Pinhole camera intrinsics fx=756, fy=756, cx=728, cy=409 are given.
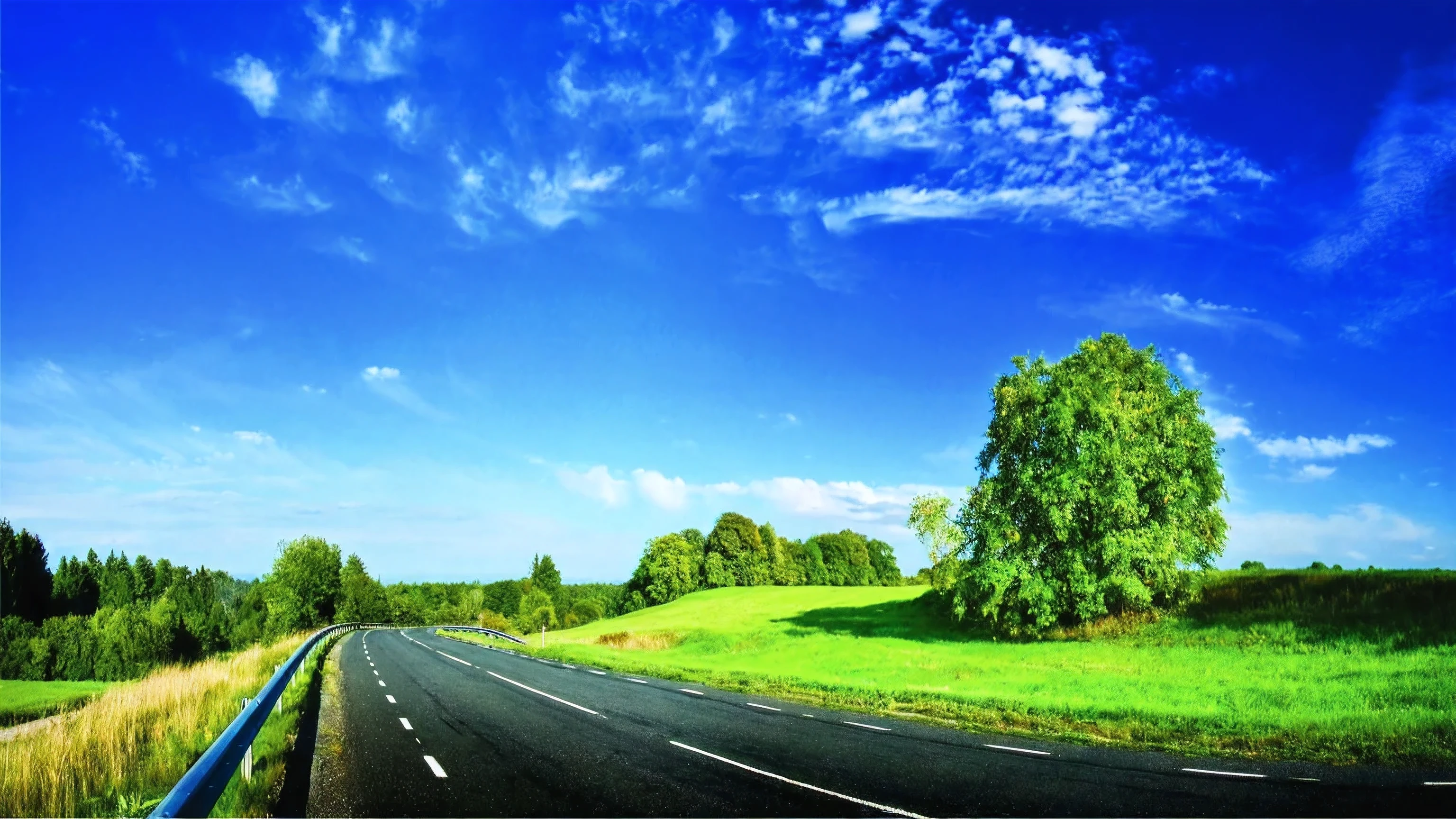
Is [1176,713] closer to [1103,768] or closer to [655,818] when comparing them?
[1103,768]

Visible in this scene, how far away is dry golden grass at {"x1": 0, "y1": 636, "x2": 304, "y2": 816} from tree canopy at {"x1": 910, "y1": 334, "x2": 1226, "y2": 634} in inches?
1073

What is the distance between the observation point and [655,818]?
7941mm

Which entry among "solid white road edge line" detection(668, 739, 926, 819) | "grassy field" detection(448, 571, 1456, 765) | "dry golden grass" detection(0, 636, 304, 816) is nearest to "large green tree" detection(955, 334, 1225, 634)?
"grassy field" detection(448, 571, 1456, 765)

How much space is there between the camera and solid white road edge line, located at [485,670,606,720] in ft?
56.5

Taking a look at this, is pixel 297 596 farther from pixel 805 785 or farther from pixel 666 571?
pixel 805 785

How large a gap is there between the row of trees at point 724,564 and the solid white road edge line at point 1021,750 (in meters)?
98.4

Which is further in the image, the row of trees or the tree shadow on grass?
the row of trees

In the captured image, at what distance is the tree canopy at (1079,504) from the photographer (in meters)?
31.1

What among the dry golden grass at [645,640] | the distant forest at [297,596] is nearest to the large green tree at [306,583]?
the distant forest at [297,596]

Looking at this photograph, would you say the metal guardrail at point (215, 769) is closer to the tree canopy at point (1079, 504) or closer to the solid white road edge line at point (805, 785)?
the solid white road edge line at point (805, 785)

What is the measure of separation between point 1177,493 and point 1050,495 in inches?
236

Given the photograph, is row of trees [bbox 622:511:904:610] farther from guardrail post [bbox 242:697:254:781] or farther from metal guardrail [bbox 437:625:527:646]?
guardrail post [bbox 242:697:254:781]

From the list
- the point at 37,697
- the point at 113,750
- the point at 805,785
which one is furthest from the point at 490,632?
the point at 805,785

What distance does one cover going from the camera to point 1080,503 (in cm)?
3216
